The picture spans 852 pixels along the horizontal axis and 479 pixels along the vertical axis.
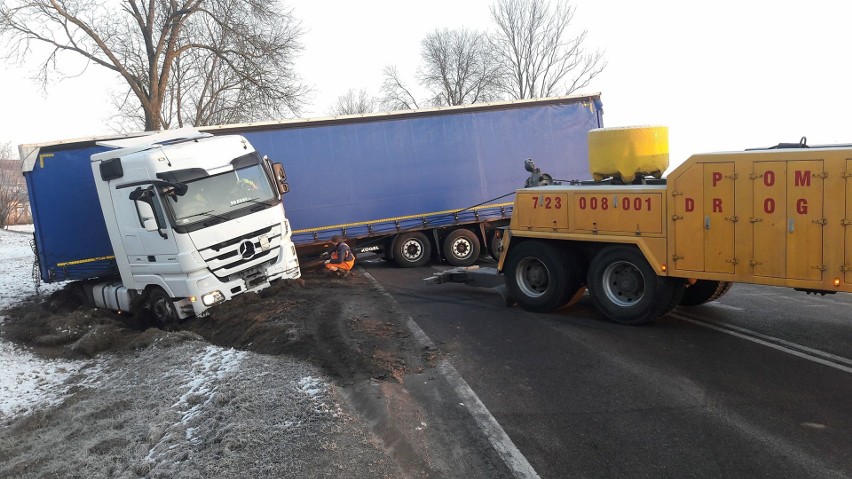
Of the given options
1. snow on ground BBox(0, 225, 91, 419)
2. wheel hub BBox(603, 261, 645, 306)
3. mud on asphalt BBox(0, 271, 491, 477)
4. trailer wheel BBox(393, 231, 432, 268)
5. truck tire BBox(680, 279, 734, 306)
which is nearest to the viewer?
mud on asphalt BBox(0, 271, 491, 477)

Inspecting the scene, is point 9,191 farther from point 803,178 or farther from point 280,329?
point 803,178

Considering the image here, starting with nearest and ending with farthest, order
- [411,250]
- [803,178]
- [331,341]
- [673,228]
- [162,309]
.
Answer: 1. [803,178]
2. [331,341]
3. [673,228]
4. [162,309]
5. [411,250]

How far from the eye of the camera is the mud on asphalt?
15.7 feet

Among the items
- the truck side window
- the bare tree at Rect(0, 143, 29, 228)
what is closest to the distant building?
the bare tree at Rect(0, 143, 29, 228)

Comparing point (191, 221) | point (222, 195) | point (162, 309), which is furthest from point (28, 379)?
point (222, 195)

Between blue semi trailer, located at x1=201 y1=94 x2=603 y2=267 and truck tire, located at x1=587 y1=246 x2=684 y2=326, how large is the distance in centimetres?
757

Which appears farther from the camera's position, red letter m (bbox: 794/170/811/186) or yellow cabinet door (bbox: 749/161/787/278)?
yellow cabinet door (bbox: 749/161/787/278)

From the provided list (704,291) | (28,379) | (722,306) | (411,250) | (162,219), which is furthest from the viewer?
(411,250)

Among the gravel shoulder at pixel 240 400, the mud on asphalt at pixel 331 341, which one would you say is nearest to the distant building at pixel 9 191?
the mud on asphalt at pixel 331 341

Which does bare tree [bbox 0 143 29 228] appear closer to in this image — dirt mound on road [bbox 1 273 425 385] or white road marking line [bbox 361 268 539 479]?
dirt mound on road [bbox 1 273 425 385]

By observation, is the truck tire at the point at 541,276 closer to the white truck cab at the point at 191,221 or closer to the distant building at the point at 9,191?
the white truck cab at the point at 191,221

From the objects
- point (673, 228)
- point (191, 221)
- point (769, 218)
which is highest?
point (191, 221)

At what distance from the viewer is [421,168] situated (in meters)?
15.8

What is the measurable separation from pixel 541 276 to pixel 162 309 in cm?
617
